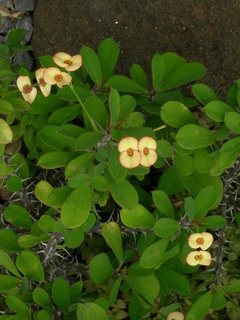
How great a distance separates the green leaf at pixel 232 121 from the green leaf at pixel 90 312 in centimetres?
72

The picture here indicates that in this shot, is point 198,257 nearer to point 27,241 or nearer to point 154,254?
point 154,254

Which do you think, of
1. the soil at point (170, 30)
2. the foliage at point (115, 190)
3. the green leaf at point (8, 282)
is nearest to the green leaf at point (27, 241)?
the foliage at point (115, 190)

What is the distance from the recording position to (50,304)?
1.66m

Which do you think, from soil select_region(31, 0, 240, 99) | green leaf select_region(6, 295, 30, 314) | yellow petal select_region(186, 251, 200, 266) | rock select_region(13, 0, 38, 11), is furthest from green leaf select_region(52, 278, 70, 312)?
rock select_region(13, 0, 38, 11)

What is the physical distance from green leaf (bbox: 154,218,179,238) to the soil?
977 millimetres

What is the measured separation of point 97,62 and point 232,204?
2.64 feet

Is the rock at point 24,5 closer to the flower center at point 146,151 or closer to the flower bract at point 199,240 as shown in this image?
the flower center at point 146,151

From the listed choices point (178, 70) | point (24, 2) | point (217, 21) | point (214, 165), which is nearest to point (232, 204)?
point (214, 165)

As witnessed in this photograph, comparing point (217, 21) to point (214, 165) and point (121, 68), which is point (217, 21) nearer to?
point (121, 68)

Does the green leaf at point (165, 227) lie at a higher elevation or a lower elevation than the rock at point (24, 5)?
lower

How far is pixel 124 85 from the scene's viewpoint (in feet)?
5.81

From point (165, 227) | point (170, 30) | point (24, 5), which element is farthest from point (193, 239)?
→ point (24, 5)

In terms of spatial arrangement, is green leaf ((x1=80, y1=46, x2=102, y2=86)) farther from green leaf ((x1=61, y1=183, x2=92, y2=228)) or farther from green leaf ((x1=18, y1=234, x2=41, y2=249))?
green leaf ((x1=18, y1=234, x2=41, y2=249))

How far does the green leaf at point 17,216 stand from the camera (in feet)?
6.05
